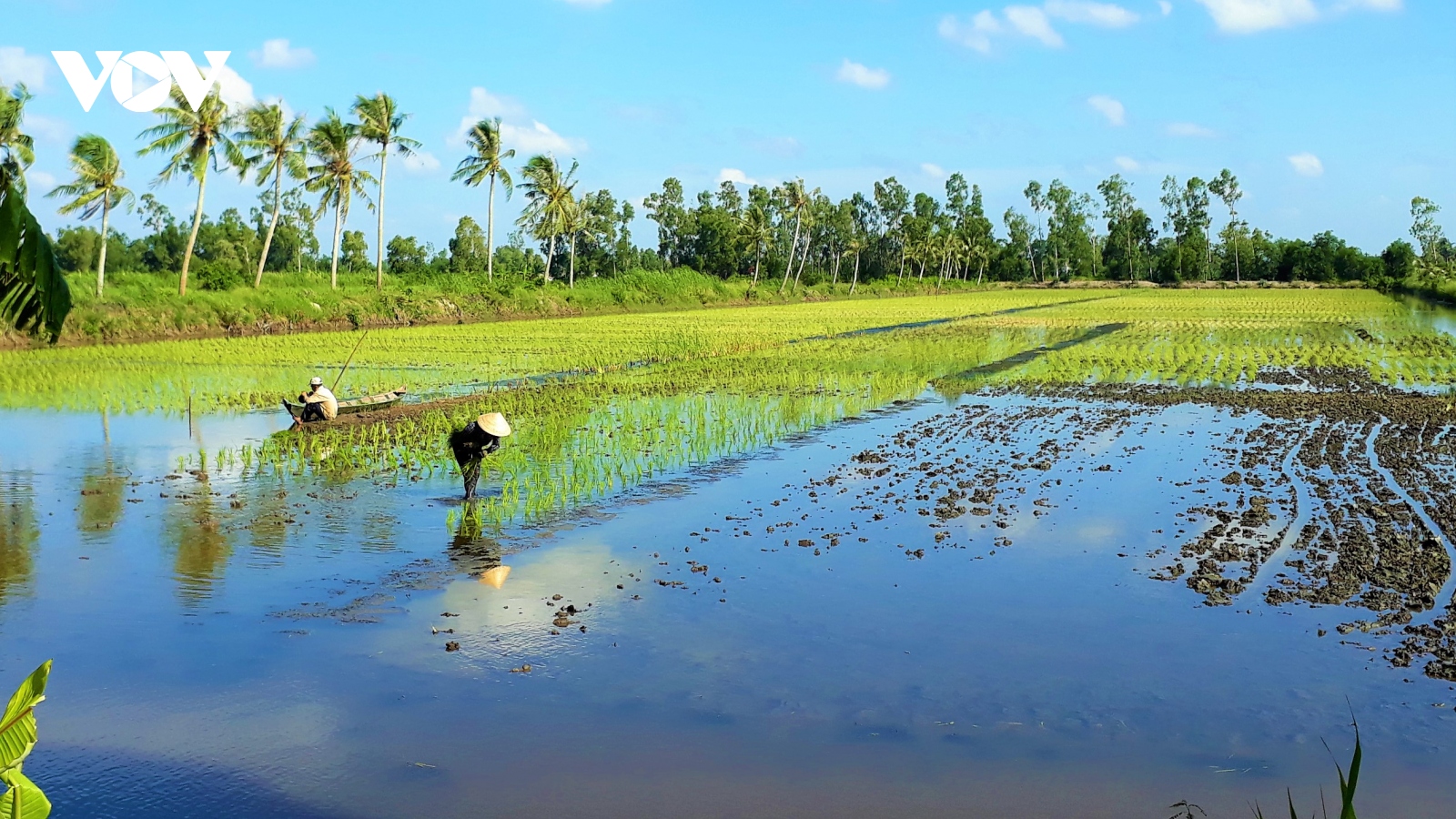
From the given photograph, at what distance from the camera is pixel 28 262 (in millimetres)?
5074

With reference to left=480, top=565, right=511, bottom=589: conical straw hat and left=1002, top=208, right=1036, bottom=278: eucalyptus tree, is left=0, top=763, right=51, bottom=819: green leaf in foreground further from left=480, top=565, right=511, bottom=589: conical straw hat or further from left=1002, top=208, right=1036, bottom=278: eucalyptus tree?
left=1002, top=208, right=1036, bottom=278: eucalyptus tree

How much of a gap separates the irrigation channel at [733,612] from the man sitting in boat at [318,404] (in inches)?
20.3

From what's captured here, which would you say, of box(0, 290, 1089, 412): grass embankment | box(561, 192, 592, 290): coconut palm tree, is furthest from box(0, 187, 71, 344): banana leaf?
box(561, 192, 592, 290): coconut palm tree

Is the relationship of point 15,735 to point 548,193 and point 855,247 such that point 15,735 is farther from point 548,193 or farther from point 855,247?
point 855,247

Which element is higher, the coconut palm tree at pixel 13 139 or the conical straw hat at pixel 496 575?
the coconut palm tree at pixel 13 139

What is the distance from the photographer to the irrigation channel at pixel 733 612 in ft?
16.1

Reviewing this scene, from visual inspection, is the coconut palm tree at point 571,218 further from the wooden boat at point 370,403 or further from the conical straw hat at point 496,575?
the conical straw hat at point 496,575

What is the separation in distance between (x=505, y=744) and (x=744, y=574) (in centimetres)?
305

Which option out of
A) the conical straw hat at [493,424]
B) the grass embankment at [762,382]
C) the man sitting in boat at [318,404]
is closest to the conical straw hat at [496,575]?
the conical straw hat at [493,424]

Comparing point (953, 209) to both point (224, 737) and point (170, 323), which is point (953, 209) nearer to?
point (170, 323)

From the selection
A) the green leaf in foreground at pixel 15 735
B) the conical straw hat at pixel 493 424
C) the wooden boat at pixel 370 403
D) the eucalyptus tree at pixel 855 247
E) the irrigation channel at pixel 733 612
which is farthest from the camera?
the eucalyptus tree at pixel 855 247

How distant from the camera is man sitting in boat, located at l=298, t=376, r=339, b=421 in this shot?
44.7 feet

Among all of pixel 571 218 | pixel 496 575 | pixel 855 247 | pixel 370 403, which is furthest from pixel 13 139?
pixel 855 247

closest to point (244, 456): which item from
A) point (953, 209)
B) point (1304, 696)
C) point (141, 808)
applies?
point (141, 808)
